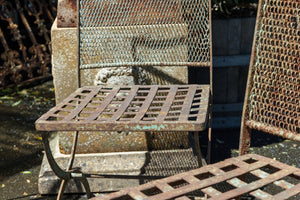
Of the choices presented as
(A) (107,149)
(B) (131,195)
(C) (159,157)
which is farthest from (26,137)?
(B) (131,195)

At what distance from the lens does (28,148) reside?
11.6 feet

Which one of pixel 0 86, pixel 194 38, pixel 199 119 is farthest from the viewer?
pixel 0 86

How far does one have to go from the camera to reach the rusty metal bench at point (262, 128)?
1630 mm

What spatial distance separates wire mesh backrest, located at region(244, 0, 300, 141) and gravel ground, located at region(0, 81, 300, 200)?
127cm

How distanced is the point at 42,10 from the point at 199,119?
375cm

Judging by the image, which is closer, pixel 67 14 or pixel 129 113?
pixel 129 113

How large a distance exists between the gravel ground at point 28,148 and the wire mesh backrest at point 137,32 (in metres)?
0.93

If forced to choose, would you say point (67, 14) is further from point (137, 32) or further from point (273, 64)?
point (273, 64)

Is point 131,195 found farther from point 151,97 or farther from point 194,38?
point 194,38

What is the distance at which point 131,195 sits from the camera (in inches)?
62.9

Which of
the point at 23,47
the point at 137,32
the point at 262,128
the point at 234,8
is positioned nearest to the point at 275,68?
the point at 262,128

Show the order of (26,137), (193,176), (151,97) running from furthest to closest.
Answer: (26,137), (151,97), (193,176)

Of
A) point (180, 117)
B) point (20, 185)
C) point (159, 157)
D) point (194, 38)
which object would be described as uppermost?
point (194, 38)

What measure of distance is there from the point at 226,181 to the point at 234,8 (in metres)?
2.12
